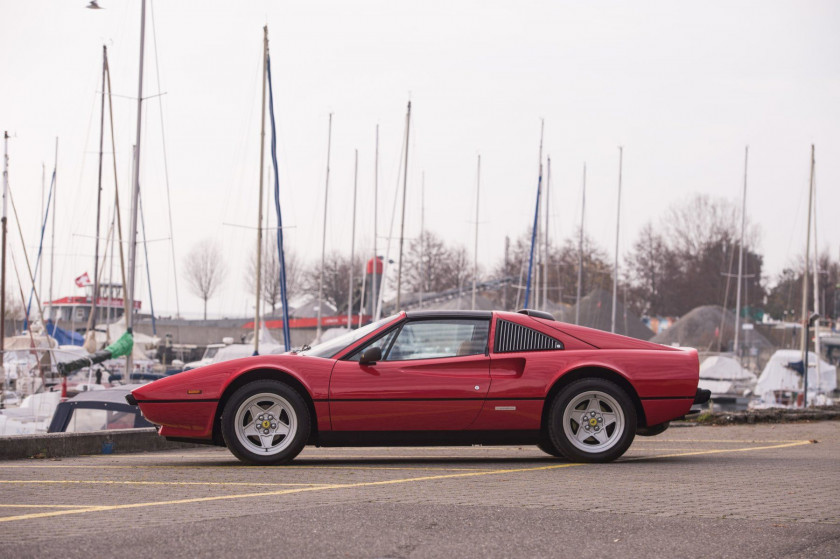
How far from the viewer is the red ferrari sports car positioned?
7973 mm

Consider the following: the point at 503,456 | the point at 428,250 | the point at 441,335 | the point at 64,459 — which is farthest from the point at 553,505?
the point at 428,250

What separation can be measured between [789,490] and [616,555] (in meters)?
2.84

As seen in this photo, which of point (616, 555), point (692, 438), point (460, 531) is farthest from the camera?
point (692, 438)

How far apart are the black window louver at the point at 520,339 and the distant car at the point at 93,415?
19.3 ft

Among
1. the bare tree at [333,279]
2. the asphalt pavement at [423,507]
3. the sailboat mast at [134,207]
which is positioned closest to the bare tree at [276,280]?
the bare tree at [333,279]

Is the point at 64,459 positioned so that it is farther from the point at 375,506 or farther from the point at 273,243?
the point at 273,243

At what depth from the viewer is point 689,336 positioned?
62219mm

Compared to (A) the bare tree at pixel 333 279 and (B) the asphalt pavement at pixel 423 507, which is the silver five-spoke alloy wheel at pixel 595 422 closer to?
(B) the asphalt pavement at pixel 423 507

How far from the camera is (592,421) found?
830 centimetres

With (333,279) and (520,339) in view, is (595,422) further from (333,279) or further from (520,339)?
(333,279)

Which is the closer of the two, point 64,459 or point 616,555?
point 616,555

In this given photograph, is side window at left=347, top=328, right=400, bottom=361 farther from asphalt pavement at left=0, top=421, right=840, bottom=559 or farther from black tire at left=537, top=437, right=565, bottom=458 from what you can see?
black tire at left=537, top=437, right=565, bottom=458

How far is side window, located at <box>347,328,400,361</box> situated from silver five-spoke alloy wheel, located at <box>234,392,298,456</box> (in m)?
0.69

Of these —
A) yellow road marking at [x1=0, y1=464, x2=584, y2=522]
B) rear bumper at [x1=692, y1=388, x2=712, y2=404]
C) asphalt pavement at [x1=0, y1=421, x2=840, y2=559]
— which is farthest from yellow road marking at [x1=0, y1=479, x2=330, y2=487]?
rear bumper at [x1=692, y1=388, x2=712, y2=404]
